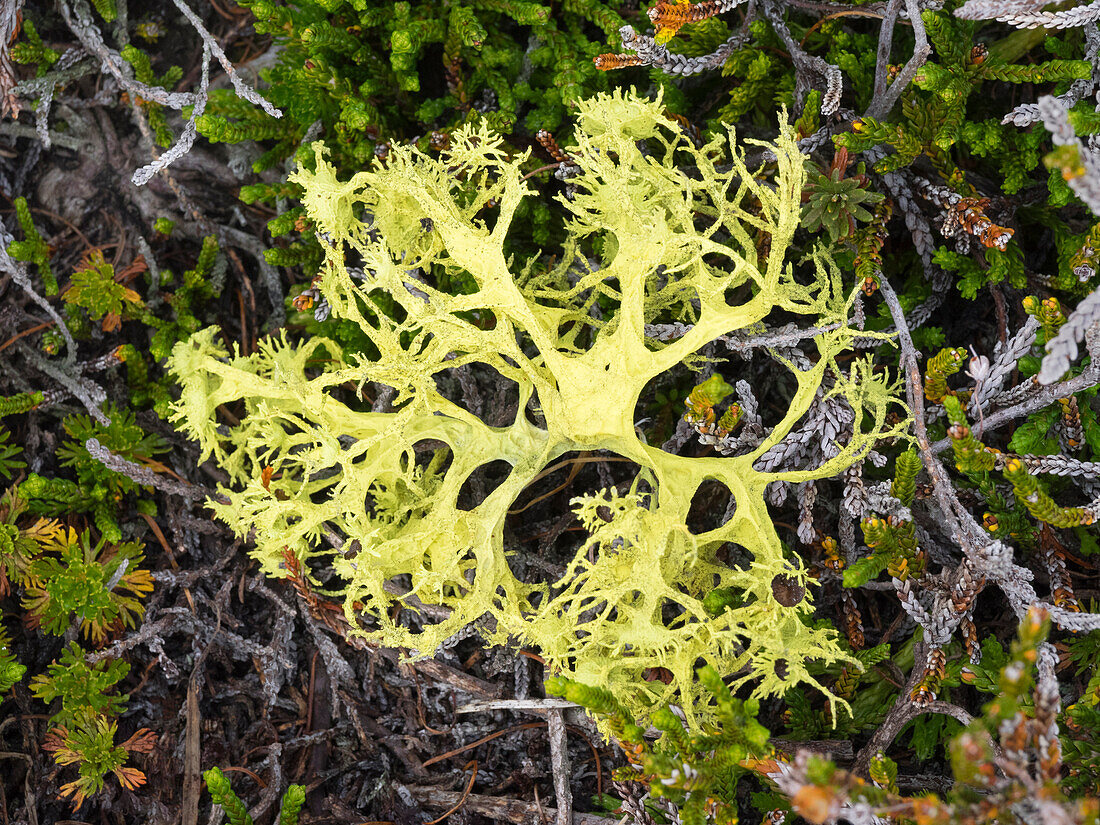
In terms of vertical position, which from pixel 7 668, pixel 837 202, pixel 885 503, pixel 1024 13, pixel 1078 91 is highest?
pixel 1024 13

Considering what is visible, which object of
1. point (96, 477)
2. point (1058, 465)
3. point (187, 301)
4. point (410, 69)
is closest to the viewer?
point (1058, 465)

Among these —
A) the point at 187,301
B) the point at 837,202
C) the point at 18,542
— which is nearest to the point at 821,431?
the point at 837,202

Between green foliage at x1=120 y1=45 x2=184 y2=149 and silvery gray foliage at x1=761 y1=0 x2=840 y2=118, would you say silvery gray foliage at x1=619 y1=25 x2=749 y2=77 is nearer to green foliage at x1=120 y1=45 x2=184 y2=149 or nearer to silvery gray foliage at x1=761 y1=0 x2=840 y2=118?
silvery gray foliage at x1=761 y1=0 x2=840 y2=118

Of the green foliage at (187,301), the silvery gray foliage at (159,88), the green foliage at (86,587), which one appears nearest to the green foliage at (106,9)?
the silvery gray foliage at (159,88)

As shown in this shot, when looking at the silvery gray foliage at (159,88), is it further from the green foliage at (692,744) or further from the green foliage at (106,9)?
the green foliage at (692,744)

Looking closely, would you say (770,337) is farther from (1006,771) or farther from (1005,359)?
(1006,771)

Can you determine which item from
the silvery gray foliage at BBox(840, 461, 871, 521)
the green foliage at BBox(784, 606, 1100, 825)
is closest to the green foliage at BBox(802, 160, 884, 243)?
the silvery gray foliage at BBox(840, 461, 871, 521)
